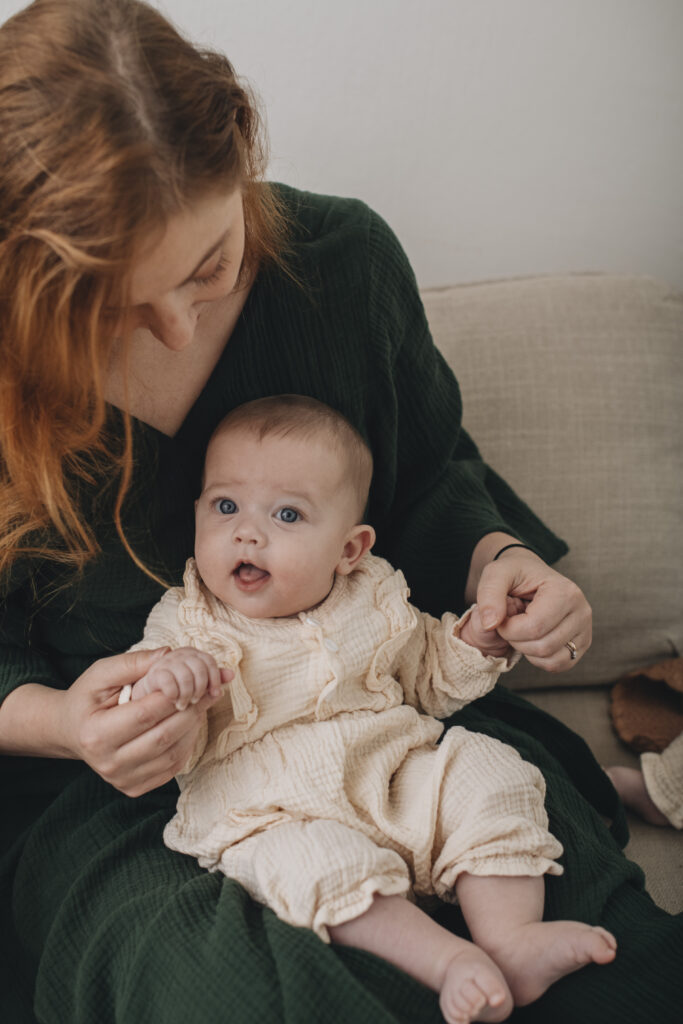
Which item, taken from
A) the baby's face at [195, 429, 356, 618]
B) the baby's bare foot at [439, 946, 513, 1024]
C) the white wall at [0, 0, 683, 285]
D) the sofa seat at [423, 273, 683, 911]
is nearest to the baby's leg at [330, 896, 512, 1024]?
the baby's bare foot at [439, 946, 513, 1024]

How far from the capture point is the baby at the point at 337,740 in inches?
30.6

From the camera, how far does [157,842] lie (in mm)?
935

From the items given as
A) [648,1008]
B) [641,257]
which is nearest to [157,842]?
[648,1008]

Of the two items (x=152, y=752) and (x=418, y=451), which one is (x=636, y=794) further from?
(x=152, y=752)

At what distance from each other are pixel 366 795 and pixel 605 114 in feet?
3.86

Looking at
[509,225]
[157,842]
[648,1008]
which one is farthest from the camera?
[509,225]

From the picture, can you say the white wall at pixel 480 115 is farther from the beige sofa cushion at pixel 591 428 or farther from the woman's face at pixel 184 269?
the woman's face at pixel 184 269

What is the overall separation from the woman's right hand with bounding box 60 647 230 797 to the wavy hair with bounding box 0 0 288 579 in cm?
23

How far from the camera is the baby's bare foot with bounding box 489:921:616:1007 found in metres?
0.77

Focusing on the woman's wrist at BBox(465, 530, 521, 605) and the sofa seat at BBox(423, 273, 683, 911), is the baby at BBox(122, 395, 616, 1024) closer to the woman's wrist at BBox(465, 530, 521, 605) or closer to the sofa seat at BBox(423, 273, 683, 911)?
the woman's wrist at BBox(465, 530, 521, 605)

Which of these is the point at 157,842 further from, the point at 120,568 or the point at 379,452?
the point at 379,452

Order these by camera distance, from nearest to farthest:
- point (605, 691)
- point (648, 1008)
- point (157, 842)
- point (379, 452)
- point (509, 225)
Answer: point (648, 1008)
point (157, 842)
point (379, 452)
point (605, 691)
point (509, 225)

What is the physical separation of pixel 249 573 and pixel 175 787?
0.29 meters

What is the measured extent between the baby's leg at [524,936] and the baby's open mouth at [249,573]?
352 millimetres
